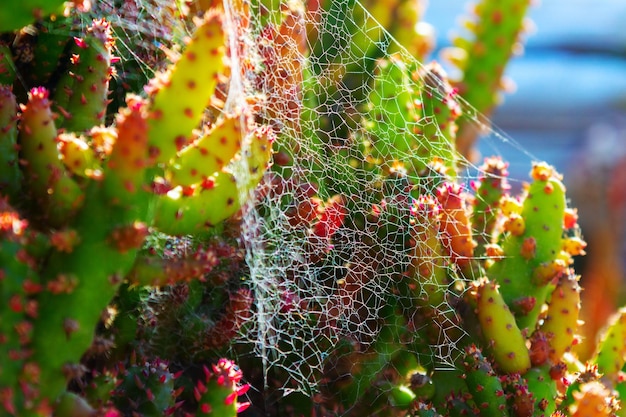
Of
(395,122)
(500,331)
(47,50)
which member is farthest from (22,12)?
(500,331)

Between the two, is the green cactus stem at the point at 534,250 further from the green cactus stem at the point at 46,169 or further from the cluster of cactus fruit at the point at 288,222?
the green cactus stem at the point at 46,169

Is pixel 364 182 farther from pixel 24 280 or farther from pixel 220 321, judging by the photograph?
pixel 24 280

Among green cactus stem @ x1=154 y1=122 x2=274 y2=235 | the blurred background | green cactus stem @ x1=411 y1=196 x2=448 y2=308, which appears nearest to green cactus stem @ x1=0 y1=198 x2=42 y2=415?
green cactus stem @ x1=154 y1=122 x2=274 y2=235

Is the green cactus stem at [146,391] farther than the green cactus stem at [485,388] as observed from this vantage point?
A: No

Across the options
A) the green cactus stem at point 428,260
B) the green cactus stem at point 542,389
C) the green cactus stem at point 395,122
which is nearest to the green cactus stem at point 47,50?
the green cactus stem at point 395,122

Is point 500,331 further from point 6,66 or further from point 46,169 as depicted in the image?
point 6,66

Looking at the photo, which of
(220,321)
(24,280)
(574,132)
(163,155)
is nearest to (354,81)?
(220,321)
